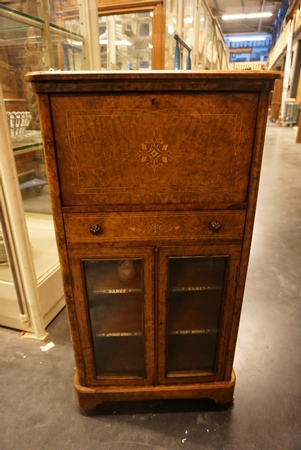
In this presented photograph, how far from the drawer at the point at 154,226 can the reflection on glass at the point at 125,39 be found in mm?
4269

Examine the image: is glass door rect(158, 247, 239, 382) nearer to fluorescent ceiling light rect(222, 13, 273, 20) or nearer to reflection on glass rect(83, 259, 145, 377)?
reflection on glass rect(83, 259, 145, 377)

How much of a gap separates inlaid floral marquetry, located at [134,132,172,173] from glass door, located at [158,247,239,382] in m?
0.30

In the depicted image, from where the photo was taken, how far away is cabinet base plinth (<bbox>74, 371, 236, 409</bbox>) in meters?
1.24

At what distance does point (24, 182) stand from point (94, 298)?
6.56 ft

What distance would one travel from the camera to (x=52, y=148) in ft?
2.81

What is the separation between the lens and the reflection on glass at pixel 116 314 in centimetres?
108

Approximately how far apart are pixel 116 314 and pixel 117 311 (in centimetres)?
1

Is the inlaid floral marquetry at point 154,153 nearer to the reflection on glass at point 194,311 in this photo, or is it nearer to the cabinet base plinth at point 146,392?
the reflection on glass at point 194,311

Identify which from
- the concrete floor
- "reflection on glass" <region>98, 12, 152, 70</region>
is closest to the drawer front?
the concrete floor

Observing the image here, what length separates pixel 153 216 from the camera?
958mm

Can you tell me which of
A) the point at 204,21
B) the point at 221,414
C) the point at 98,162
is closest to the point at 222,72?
the point at 98,162

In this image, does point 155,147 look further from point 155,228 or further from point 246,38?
point 246,38

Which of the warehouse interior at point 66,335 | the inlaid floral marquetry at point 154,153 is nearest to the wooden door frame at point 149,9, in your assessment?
the warehouse interior at point 66,335

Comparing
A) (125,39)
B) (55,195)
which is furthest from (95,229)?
(125,39)
